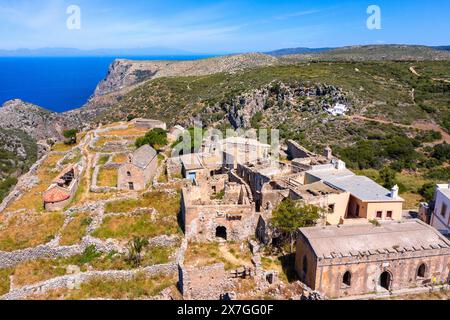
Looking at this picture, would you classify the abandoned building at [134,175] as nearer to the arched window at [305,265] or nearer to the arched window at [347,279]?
the arched window at [305,265]

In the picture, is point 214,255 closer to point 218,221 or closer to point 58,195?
point 218,221

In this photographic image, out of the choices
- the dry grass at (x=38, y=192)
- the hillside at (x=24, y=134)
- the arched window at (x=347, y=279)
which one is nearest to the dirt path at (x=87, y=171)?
the dry grass at (x=38, y=192)

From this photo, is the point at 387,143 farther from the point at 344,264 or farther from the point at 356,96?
the point at 344,264

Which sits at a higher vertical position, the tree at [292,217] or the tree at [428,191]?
the tree at [292,217]
